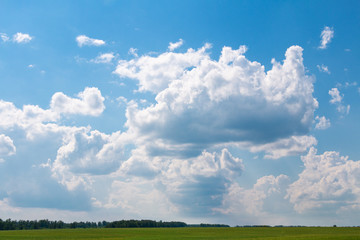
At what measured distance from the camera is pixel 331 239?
249 ft

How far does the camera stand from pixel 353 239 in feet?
237

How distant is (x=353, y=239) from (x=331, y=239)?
15.5 feet
